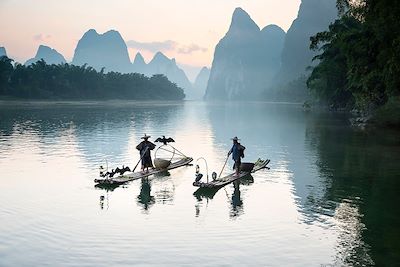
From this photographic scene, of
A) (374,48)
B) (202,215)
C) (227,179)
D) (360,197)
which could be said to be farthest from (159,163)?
(374,48)

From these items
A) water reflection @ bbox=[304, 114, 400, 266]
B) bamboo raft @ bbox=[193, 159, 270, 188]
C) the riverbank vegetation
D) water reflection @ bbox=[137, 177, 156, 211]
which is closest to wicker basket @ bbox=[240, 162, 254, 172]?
bamboo raft @ bbox=[193, 159, 270, 188]

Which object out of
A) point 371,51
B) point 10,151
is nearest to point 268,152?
point 371,51

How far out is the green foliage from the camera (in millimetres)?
117812

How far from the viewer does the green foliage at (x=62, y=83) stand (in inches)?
4638

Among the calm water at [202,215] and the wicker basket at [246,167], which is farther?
the wicker basket at [246,167]

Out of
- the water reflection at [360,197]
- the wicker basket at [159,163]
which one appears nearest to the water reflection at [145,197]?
the wicker basket at [159,163]

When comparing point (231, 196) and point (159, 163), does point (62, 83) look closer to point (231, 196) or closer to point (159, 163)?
point (159, 163)

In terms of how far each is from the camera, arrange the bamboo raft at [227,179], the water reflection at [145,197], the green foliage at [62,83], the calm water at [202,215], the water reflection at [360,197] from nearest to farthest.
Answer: the calm water at [202,215], the water reflection at [360,197], the water reflection at [145,197], the bamboo raft at [227,179], the green foliage at [62,83]

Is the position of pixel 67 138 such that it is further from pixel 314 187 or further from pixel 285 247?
pixel 285 247

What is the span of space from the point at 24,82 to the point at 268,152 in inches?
4146

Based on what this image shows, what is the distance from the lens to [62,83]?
137 m

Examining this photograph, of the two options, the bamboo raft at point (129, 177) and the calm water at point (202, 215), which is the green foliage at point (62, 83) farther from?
the bamboo raft at point (129, 177)

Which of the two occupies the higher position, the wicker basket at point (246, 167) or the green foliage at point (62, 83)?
the green foliage at point (62, 83)

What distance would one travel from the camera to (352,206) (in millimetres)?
16547
